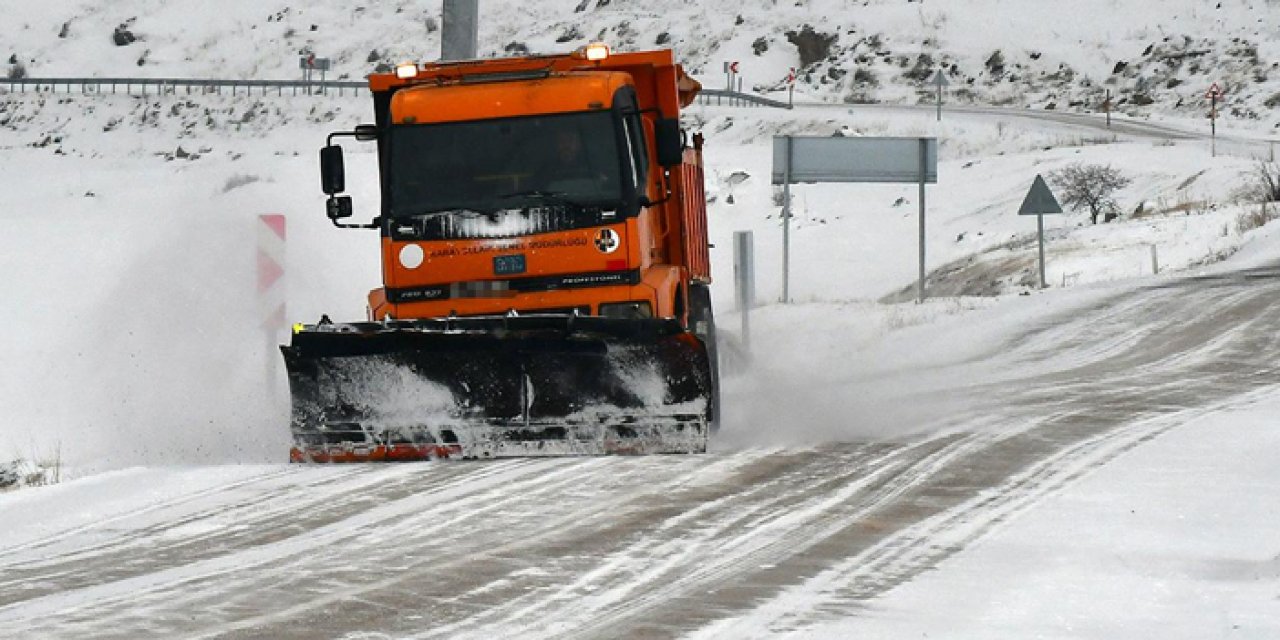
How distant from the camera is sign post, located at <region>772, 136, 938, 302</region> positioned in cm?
2622

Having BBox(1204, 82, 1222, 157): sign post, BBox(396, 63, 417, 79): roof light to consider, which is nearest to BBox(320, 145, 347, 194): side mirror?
BBox(396, 63, 417, 79): roof light

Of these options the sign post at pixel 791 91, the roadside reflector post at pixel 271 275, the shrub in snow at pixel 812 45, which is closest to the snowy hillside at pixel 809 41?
the shrub in snow at pixel 812 45

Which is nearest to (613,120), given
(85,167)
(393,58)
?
(85,167)

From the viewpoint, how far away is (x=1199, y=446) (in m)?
10.4

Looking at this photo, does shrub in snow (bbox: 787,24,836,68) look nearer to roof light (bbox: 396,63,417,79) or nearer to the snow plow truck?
the snow plow truck

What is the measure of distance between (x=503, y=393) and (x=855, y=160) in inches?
659

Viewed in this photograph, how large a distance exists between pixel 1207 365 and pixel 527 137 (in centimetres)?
804

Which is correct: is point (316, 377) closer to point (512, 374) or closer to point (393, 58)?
point (512, 374)

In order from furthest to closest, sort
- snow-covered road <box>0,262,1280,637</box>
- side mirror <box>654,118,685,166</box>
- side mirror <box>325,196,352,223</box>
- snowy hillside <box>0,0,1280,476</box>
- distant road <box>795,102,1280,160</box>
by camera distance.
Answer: distant road <box>795,102,1280,160</box> < snowy hillside <box>0,0,1280,476</box> < side mirror <box>325,196,352,223</box> < side mirror <box>654,118,685,166</box> < snow-covered road <box>0,262,1280,637</box>

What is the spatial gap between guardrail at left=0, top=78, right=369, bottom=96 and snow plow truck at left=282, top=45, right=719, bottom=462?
46.7 meters

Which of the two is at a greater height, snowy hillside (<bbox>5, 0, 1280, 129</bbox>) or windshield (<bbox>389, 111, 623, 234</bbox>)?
snowy hillside (<bbox>5, 0, 1280, 129</bbox>)

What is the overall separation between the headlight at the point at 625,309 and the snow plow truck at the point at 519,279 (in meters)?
0.01

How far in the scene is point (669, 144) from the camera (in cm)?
1166

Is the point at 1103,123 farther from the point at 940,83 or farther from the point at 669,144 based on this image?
the point at 669,144
